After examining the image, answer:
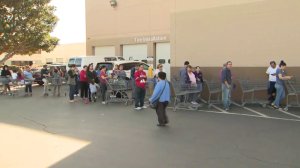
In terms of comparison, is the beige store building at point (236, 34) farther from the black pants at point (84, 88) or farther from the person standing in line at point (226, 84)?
the black pants at point (84, 88)

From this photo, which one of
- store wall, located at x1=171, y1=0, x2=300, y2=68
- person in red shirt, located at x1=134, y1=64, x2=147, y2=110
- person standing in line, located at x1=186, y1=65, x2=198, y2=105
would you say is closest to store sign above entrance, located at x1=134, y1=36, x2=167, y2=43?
store wall, located at x1=171, y1=0, x2=300, y2=68

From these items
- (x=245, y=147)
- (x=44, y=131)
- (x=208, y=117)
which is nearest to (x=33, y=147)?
(x=44, y=131)

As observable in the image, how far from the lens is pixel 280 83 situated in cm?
1230

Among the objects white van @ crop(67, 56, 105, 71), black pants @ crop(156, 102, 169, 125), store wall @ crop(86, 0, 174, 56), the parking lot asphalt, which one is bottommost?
the parking lot asphalt

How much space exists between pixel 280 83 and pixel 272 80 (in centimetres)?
66

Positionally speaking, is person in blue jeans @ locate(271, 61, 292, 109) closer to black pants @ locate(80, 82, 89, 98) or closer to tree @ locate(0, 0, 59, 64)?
black pants @ locate(80, 82, 89, 98)

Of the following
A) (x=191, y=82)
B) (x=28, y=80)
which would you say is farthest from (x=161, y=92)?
(x=28, y=80)

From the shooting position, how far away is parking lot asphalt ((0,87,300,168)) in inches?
252

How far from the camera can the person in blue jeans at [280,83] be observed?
1219 centimetres

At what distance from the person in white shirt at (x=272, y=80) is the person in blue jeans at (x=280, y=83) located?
1.78ft

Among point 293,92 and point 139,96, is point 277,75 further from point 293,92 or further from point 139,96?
point 139,96

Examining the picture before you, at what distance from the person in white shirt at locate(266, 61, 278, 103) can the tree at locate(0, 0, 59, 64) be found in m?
22.6

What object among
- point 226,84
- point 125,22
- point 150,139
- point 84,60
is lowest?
point 150,139

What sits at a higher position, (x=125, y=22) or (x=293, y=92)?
(x=125, y=22)
